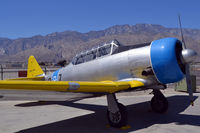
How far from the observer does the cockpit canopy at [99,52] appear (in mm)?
6812

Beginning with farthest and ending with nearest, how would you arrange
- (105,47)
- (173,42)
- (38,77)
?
1. (38,77)
2. (105,47)
3. (173,42)

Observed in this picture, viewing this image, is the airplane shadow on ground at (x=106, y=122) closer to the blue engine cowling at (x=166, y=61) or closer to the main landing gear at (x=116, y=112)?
the main landing gear at (x=116, y=112)

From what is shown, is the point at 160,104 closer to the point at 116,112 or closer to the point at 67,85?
the point at 116,112

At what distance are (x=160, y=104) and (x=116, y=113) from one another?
2.51 meters

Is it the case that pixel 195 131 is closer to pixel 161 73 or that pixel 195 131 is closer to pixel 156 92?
pixel 161 73

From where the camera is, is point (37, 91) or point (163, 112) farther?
point (163, 112)

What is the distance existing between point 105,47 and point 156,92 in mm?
2562

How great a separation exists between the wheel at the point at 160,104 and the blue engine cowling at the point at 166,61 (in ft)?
6.73

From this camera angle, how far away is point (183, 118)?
21.7ft

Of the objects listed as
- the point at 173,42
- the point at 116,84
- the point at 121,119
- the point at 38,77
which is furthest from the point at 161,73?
the point at 38,77

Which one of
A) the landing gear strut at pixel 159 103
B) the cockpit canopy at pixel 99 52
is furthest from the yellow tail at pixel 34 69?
the landing gear strut at pixel 159 103

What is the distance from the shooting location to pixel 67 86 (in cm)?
495

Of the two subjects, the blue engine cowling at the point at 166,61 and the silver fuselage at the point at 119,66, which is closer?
the blue engine cowling at the point at 166,61

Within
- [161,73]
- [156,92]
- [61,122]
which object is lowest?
[61,122]
